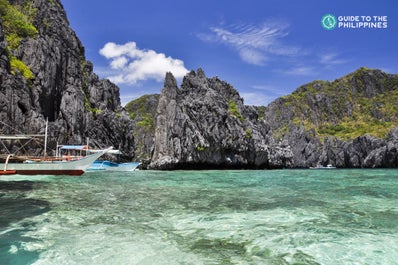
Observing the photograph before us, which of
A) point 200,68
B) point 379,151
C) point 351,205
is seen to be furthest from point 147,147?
point 351,205

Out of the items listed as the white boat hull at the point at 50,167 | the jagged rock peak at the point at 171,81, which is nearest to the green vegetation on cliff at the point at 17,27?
the jagged rock peak at the point at 171,81

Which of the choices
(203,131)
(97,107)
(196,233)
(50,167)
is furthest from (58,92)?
(196,233)

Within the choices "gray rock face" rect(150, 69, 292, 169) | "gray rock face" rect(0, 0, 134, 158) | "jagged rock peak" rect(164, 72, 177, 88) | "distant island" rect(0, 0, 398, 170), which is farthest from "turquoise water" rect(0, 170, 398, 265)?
"jagged rock peak" rect(164, 72, 177, 88)

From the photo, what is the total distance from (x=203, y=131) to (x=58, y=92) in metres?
36.7

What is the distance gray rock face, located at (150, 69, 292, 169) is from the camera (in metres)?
74.3

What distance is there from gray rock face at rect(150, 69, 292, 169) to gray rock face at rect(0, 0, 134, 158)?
15.3 m

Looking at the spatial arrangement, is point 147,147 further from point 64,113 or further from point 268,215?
point 268,215

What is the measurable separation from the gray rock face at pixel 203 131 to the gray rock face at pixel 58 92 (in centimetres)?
1527

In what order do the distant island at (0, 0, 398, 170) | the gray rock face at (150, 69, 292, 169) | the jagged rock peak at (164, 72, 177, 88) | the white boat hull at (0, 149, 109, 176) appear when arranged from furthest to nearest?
the jagged rock peak at (164, 72, 177, 88) → the gray rock face at (150, 69, 292, 169) → the distant island at (0, 0, 398, 170) → the white boat hull at (0, 149, 109, 176)

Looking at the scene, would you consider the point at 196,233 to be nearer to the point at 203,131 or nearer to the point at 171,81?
the point at 203,131

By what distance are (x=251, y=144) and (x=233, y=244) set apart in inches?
2902

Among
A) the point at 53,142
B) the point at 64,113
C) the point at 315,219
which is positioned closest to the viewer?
the point at 315,219

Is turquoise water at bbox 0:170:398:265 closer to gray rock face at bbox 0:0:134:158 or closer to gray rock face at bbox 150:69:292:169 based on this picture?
gray rock face at bbox 0:0:134:158

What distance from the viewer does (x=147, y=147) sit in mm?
148000
